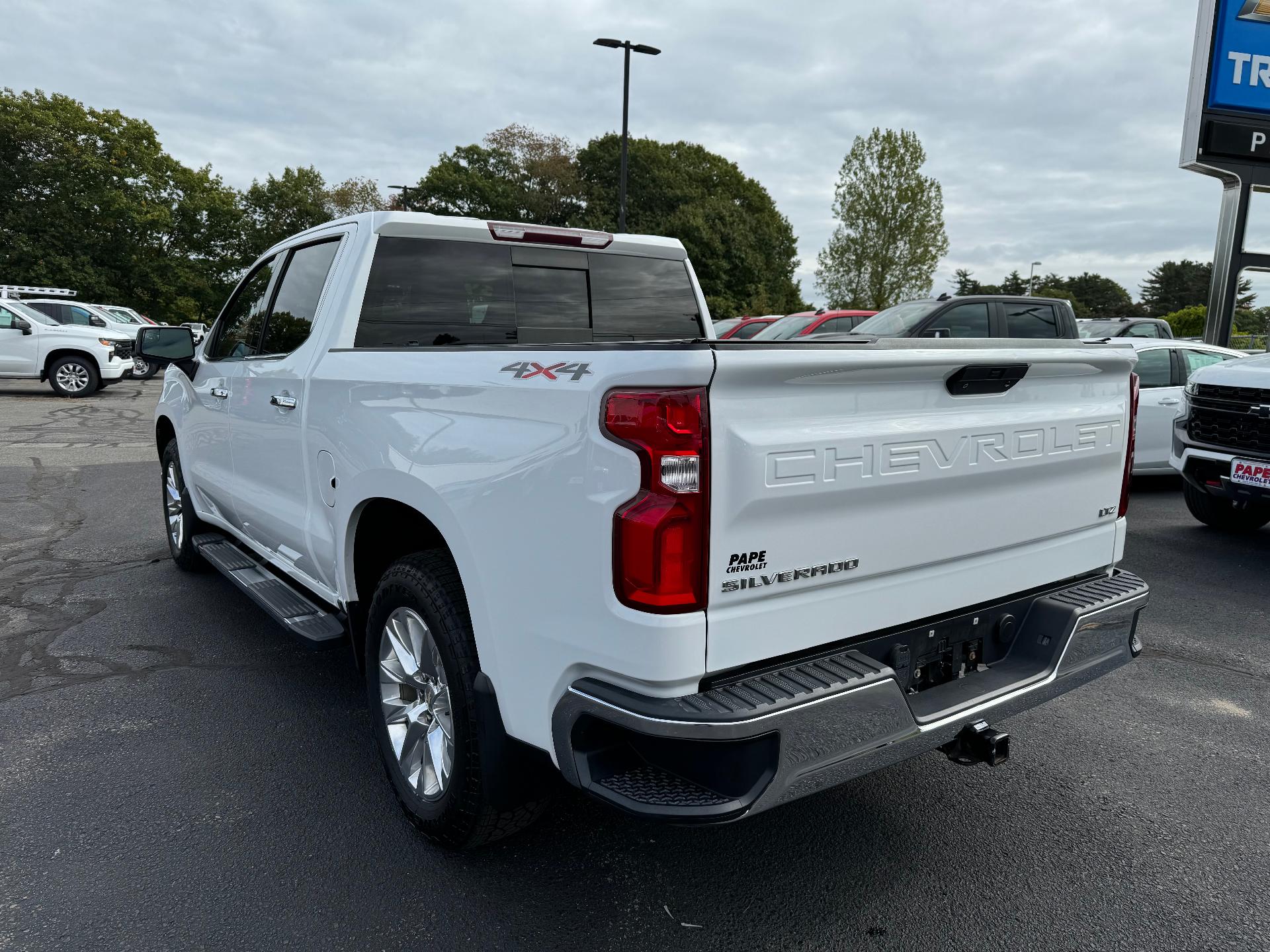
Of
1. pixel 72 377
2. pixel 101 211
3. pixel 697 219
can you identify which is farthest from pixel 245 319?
pixel 697 219

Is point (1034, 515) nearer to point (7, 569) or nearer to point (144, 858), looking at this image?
point (144, 858)

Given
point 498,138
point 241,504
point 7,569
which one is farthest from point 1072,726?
point 498,138

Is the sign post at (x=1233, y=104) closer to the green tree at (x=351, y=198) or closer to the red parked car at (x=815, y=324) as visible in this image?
the red parked car at (x=815, y=324)

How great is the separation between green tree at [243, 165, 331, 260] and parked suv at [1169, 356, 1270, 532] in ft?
145

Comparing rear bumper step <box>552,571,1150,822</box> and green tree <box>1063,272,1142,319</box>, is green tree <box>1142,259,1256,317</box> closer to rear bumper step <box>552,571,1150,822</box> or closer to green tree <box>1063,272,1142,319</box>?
green tree <box>1063,272,1142,319</box>

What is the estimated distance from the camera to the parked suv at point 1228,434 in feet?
19.9

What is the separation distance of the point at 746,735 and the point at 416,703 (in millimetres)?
1325

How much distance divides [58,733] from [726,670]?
2.90 metres

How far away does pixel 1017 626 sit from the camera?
8.73ft

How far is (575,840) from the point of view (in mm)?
2740

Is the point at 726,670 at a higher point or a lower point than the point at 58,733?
higher

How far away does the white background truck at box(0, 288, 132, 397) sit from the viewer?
17047 millimetres

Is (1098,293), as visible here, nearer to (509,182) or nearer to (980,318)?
(509,182)

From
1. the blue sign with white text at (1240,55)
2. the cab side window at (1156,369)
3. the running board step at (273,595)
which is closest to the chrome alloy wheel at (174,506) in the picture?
the running board step at (273,595)
